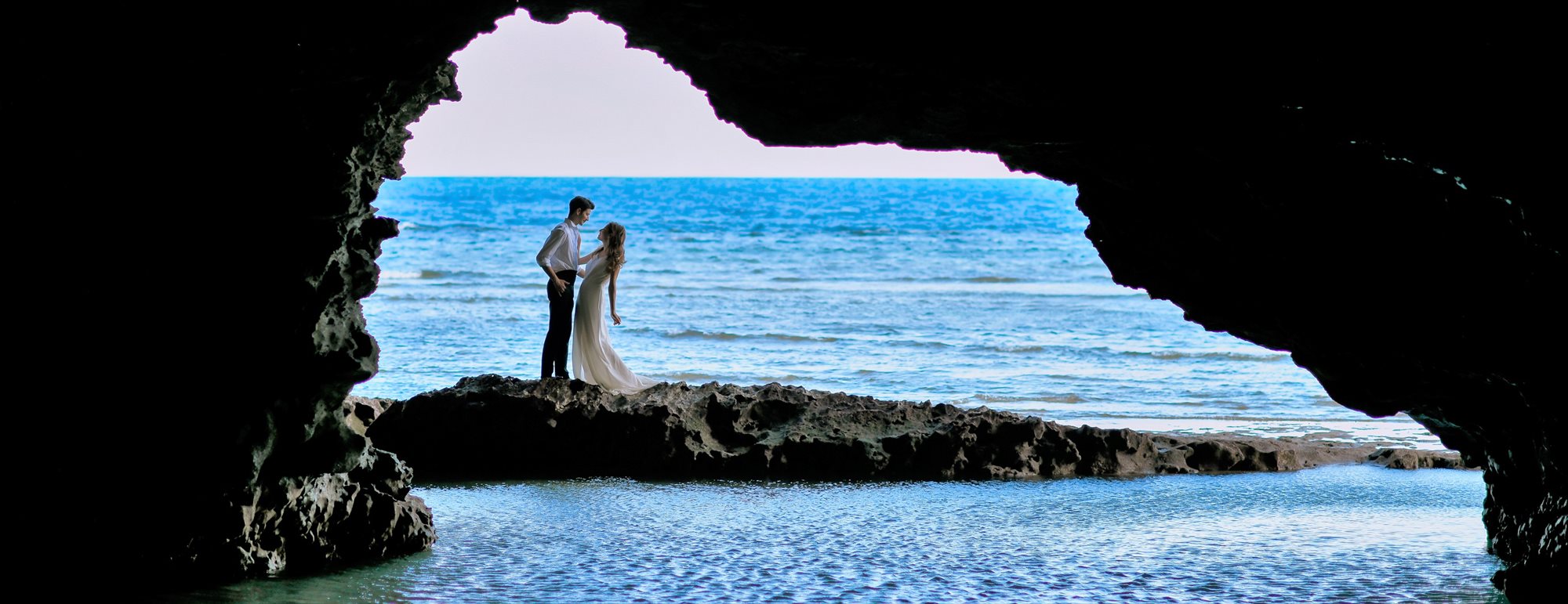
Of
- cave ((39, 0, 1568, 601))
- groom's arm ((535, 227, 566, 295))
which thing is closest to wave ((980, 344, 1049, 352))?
groom's arm ((535, 227, 566, 295))

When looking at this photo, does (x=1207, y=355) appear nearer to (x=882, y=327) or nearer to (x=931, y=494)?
(x=882, y=327)

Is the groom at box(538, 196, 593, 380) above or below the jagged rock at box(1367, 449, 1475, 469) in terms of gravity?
above

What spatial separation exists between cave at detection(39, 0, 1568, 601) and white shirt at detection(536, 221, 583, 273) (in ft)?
Result: 13.4

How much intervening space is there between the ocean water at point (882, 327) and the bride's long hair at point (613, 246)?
276 centimetres

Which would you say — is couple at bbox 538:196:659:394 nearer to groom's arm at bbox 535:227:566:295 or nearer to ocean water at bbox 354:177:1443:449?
groom's arm at bbox 535:227:566:295

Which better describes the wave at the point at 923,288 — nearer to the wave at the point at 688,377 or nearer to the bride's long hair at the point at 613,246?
the wave at the point at 688,377

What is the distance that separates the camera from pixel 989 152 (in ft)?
18.6

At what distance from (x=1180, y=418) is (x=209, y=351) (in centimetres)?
831

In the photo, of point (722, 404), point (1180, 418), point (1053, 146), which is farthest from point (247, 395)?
point (1180, 418)

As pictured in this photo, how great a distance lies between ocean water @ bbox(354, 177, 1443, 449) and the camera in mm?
12578

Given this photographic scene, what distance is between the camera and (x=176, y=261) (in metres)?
4.88

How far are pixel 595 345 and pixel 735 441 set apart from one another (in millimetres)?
2063

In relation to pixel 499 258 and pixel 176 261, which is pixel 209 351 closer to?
pixel 176 261

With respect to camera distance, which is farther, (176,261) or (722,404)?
(722,404)
